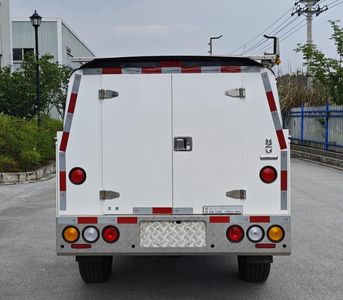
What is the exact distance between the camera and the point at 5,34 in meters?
29.2

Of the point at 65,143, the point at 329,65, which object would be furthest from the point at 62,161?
the point at 329,65

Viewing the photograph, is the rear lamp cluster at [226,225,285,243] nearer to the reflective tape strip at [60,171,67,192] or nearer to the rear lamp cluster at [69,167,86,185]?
the rear lamp cluster at [69,167,86,185]

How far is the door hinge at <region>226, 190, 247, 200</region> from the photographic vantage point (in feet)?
15.2

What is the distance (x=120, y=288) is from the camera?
213 inches

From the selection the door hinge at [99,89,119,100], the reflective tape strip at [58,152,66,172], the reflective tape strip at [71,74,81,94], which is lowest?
the reflective tape strip at [58,152,66,172]

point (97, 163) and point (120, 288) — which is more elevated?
point (97, 163)

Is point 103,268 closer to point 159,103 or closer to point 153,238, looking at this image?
point 153,238

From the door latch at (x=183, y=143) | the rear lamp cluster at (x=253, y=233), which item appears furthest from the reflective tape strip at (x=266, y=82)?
the rear lamp cluster at (x=253, y=233)

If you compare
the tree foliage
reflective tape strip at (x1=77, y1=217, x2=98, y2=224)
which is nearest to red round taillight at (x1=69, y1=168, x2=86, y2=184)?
reflective tape strip at (x1=77, y1=217, x2=98, y2=224)

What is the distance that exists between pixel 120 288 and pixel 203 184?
1.52 metres

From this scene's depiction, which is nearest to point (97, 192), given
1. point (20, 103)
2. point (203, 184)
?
point (203, 184)

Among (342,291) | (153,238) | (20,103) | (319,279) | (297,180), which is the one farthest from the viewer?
(20,103)

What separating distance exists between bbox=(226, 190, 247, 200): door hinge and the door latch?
1.66ft

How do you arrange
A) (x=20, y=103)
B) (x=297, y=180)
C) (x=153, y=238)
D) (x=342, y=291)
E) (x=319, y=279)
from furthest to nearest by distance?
(x=20, y=103) < (x=297, y=180) < (x=319, y=279) < (x=342, y=291) < (x=153, y=238)
